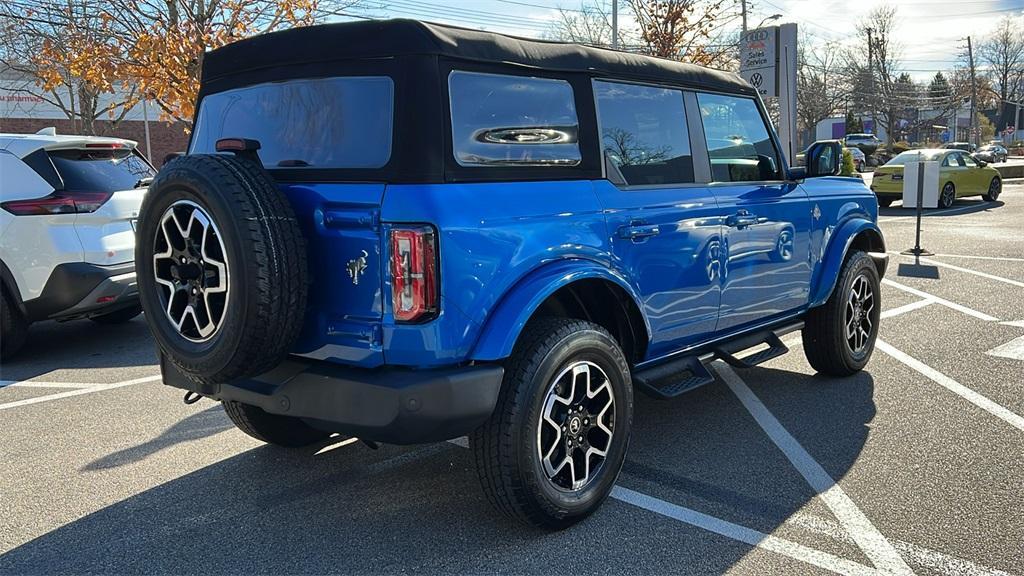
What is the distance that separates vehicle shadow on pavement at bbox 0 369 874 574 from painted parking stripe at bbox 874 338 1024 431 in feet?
2.68

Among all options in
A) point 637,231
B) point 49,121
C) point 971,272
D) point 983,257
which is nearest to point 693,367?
point 637,231

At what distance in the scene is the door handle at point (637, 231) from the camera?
3.64 meters

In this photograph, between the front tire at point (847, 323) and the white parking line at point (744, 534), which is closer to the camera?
the white parking line at point (744, 534)

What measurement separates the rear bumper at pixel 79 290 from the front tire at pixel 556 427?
4.58m

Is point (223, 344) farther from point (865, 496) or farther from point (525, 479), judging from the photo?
point (865, 496)

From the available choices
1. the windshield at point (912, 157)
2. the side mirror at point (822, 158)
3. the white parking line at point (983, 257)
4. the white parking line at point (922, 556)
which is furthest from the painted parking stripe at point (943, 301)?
the windshield at point (912, 157)

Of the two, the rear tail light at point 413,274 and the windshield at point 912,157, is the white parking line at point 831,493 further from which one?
the windshield at point 912,157

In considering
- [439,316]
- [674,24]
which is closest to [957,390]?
[439,316]

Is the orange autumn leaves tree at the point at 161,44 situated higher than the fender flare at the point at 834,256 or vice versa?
the orange autumn leaves tree at the point at 161,44

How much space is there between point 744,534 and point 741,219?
1759mm

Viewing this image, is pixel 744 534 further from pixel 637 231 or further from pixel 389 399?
pixel 389 399

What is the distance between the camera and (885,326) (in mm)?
7258

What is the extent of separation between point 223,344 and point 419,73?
1219mm

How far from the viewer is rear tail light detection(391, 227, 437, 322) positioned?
287cm
